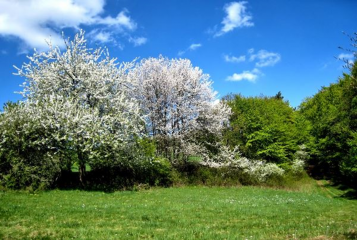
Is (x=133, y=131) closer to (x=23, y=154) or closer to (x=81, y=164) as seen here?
(x=81, y=164)

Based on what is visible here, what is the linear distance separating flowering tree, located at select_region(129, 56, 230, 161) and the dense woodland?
0.41 feet

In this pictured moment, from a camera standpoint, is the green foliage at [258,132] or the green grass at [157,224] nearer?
the green grass at [157,224]

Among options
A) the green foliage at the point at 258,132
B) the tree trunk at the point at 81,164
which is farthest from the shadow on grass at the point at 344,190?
the tree trunk at the point at 81,164

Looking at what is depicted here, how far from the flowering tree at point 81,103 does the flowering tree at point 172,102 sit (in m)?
5.90

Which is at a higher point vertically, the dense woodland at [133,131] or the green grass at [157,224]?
the dense woodland at [133,131]

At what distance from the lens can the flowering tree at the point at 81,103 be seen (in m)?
A: 23.1

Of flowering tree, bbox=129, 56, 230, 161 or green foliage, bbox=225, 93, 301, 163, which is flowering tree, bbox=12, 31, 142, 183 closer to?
flowering tree, bbox=129, 56, 230, 161

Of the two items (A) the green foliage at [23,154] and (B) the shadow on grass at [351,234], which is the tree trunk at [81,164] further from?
(B) the shadow on grass at [351,234]

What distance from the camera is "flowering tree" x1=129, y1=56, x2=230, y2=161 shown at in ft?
114

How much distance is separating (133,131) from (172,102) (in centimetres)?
983

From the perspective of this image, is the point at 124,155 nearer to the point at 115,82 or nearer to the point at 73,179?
the point at 73,179

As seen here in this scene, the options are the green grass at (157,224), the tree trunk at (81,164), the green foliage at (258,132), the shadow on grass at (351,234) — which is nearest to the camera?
the shadow on grass at (351,234)

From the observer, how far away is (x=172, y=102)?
35156mm

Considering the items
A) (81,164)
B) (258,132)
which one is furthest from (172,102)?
(258,132)
